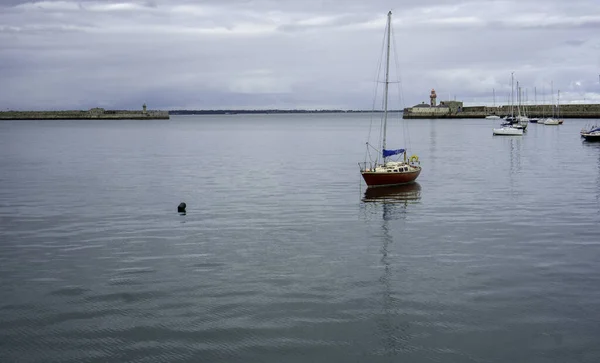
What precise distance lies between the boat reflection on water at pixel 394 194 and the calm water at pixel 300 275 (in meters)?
0.47

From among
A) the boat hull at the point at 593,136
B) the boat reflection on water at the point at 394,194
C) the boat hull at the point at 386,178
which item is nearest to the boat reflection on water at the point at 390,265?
the boat reflection on water at the point at 394,194

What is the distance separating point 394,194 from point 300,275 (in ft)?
82.5

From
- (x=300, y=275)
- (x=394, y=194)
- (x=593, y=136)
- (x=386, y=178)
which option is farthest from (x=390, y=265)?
(x=593, y=136)

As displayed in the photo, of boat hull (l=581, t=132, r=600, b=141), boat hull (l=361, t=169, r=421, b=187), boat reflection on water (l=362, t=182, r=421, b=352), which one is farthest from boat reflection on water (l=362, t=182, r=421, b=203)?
boat hull (l=581, t=132, r=600, b=141)

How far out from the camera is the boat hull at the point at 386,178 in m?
50.3

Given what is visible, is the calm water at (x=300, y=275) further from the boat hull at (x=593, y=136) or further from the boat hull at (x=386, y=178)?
the boat hull at (x=593, y=136)

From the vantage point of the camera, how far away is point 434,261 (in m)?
26.8

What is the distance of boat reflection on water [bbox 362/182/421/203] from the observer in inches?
1788

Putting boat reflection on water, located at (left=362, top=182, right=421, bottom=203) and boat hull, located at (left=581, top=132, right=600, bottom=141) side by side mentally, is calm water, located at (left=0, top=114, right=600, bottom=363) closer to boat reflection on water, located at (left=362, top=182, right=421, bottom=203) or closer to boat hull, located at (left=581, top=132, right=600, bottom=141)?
boat reflection on water, located at (left=362, top=182, right=421, bottom=203)

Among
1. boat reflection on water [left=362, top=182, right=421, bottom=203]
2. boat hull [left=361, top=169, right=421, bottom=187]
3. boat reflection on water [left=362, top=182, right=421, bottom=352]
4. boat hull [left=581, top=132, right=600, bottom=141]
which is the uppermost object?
boat hull [left=581, top=132, right=600, bottom=141]

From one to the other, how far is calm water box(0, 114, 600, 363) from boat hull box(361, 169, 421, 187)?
4.14 feet

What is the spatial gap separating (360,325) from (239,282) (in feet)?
20.0

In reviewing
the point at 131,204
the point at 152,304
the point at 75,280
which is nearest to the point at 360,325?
the point at 152,304

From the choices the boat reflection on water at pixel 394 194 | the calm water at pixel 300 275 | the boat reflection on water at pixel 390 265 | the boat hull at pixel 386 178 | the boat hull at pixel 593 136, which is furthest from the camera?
the boat hull at pixel 593 136
